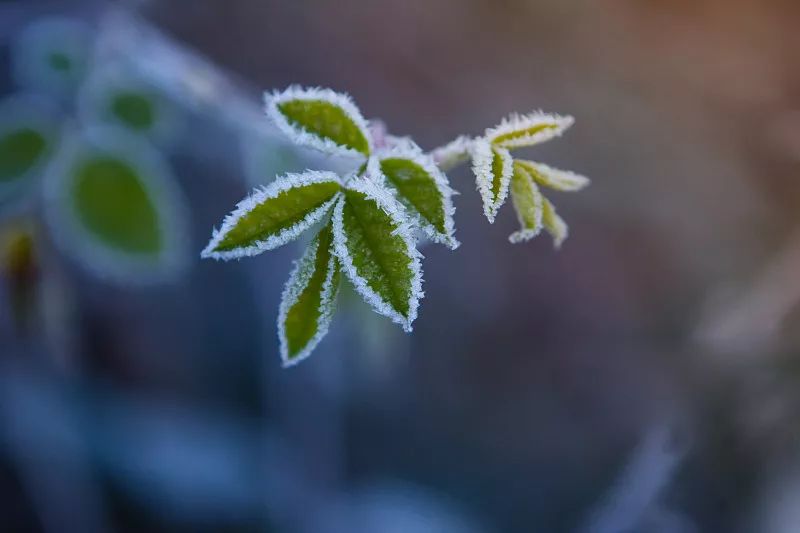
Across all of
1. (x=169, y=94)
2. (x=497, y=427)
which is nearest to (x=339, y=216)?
(x=169, y=94)

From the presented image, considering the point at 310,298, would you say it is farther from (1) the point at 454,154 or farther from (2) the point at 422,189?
(1) the point at 454,154

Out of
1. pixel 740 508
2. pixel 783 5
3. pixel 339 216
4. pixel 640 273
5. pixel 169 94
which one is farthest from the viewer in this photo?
pixel 640 273

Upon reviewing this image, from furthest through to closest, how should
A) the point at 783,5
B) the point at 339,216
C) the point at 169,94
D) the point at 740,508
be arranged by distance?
the point at 783,5 → the point at 740,508 → the point at 169,94 → the point at 339,216

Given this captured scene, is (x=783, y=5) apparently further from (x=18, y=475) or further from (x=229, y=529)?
(x=18, y=475)

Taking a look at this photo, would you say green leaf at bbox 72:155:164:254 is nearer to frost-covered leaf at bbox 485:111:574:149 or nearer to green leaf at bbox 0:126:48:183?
green leaf at bbox 0:126:48:183

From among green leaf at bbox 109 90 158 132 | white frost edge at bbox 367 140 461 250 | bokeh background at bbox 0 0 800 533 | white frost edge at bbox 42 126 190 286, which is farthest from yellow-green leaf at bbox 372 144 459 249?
bokeh background at bbox 0 0 800 533

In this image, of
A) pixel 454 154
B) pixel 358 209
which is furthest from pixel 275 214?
pixel 454 154

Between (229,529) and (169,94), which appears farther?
(229,529)
